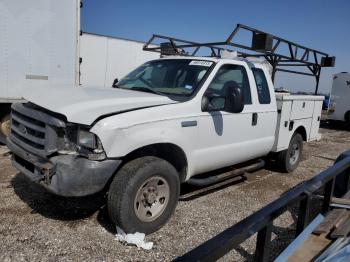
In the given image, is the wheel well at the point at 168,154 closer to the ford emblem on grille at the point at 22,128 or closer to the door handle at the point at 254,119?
the ford emblem on grille at the point at 22,128

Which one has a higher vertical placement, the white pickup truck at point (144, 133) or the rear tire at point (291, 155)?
the white pickup truck at point (144, 133)

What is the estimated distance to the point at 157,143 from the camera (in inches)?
142

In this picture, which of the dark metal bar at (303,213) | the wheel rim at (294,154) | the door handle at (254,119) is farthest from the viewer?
the wheel rim at (294,154)

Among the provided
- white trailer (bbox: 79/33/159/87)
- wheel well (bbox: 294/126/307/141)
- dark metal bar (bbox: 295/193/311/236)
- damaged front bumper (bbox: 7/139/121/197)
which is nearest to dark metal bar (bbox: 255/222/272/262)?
dark metal bar (bbox: 295/193/311/236)

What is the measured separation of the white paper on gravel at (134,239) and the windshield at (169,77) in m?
1.72

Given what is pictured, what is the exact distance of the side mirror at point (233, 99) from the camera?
4.05 m

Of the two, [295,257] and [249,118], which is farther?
[249,118]

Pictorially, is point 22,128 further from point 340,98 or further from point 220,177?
point 340,98

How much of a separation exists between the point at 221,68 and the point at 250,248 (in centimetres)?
229

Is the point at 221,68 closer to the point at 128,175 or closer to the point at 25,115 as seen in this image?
the point at 128,175

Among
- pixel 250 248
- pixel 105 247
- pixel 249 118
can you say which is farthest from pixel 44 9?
pixel 250 248

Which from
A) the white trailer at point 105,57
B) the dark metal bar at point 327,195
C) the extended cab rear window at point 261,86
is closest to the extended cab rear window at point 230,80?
the extended cab rear window at point 261,86

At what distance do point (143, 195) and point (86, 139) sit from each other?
2.76ft

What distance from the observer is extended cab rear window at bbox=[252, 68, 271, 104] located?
5227mm
